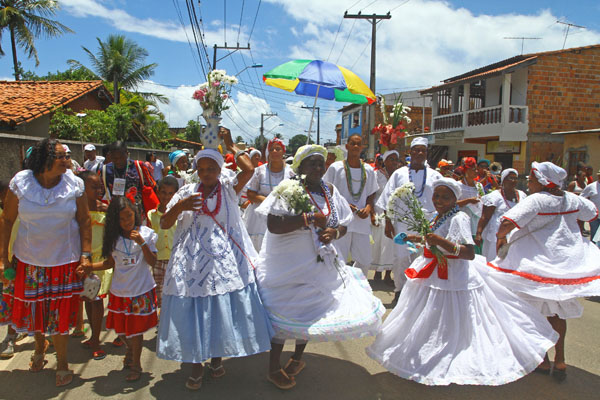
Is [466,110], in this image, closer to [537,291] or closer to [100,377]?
[537,291]

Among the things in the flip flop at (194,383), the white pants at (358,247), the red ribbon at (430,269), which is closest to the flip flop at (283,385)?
the flip flop at (194,383)

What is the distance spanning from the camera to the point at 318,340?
359 cm

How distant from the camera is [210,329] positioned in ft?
11.8

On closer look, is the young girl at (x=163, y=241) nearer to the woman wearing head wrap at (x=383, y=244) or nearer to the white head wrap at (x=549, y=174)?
the woman wearing head wrap at (x=383, y=244)

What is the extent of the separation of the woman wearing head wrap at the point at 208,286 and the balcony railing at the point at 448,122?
25083 millimetres

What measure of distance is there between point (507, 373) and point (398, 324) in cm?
90

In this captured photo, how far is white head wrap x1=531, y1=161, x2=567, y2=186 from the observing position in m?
4.23

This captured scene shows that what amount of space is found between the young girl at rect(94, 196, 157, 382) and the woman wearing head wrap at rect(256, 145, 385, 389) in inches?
44.3

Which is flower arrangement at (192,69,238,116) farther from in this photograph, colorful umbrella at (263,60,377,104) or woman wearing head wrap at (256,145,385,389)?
colorful umbrella at (263,60,377,104)

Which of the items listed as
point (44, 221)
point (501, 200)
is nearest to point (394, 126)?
point (501, 200)

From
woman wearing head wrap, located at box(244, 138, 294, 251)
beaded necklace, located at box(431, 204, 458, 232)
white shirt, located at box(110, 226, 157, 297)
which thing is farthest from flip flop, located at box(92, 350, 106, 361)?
beaded necklace, located at box(431, 204, 458, 232)

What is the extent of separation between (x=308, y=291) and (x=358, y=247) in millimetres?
2318

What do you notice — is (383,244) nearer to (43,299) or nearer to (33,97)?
(43,299)

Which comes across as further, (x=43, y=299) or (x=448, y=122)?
(x=448, y=122)
